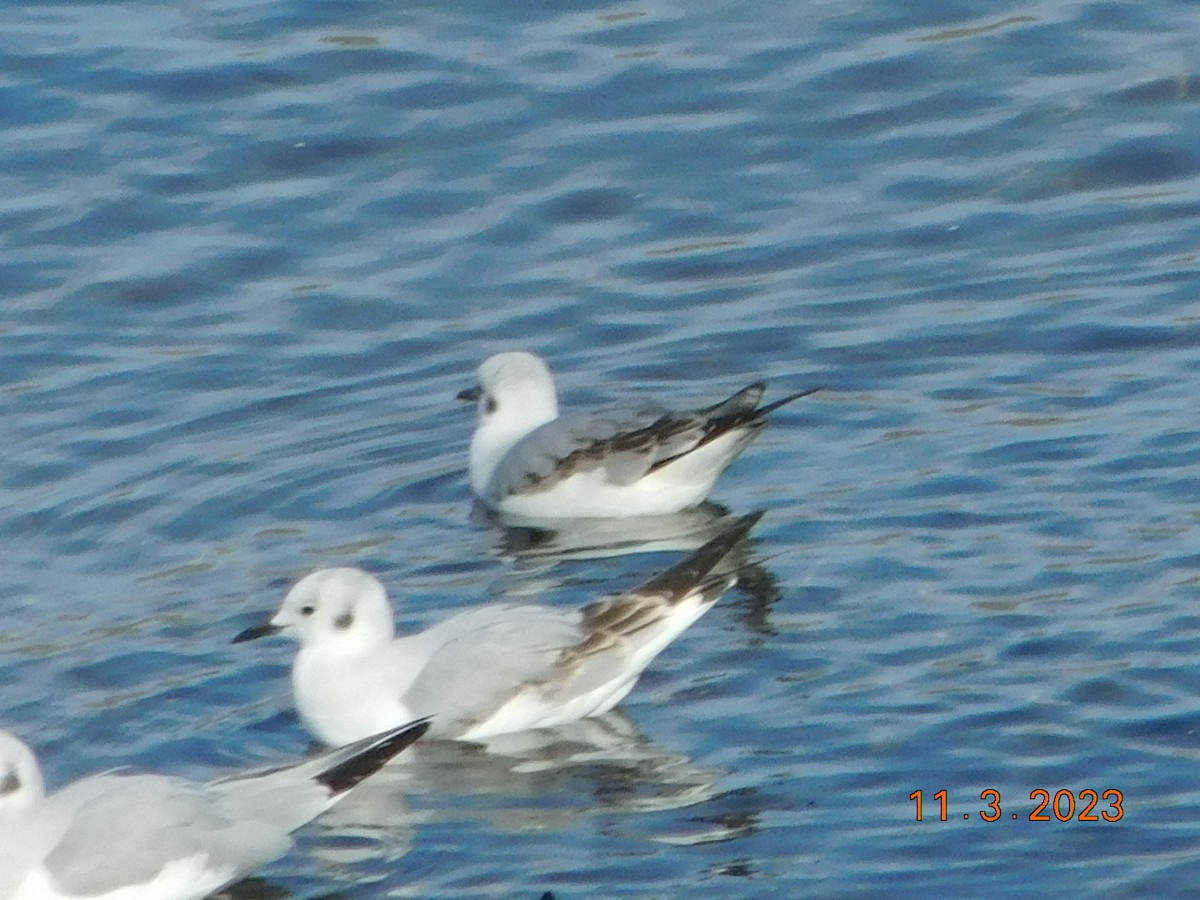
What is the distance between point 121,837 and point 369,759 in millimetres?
930

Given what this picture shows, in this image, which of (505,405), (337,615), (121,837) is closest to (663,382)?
(505,405)

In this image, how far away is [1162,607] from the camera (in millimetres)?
9812

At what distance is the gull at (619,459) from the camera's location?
38.5 feet

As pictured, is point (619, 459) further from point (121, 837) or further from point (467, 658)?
point (121, 837)

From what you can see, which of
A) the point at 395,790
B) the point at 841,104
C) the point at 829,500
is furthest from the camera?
the point at 841,104

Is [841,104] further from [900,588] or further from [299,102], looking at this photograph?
[900,588]

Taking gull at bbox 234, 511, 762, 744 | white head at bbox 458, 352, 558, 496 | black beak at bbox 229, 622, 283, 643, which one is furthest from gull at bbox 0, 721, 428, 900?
white head at bbox 458, 352, 558, 496

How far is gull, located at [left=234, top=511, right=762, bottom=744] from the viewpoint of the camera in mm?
9523

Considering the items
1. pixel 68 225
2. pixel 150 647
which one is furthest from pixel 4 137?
pixel 150 647

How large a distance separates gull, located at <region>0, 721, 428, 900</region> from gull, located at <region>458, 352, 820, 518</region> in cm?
386

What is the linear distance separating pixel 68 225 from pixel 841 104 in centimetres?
486

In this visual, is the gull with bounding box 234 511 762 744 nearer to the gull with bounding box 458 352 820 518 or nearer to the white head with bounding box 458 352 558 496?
the gull with bounding box 458 352 820 518

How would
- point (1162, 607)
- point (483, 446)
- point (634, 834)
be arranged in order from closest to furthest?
point (634, 834) → point (1162, 607) → point (483, 446)

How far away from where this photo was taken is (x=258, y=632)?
31.8 feet
